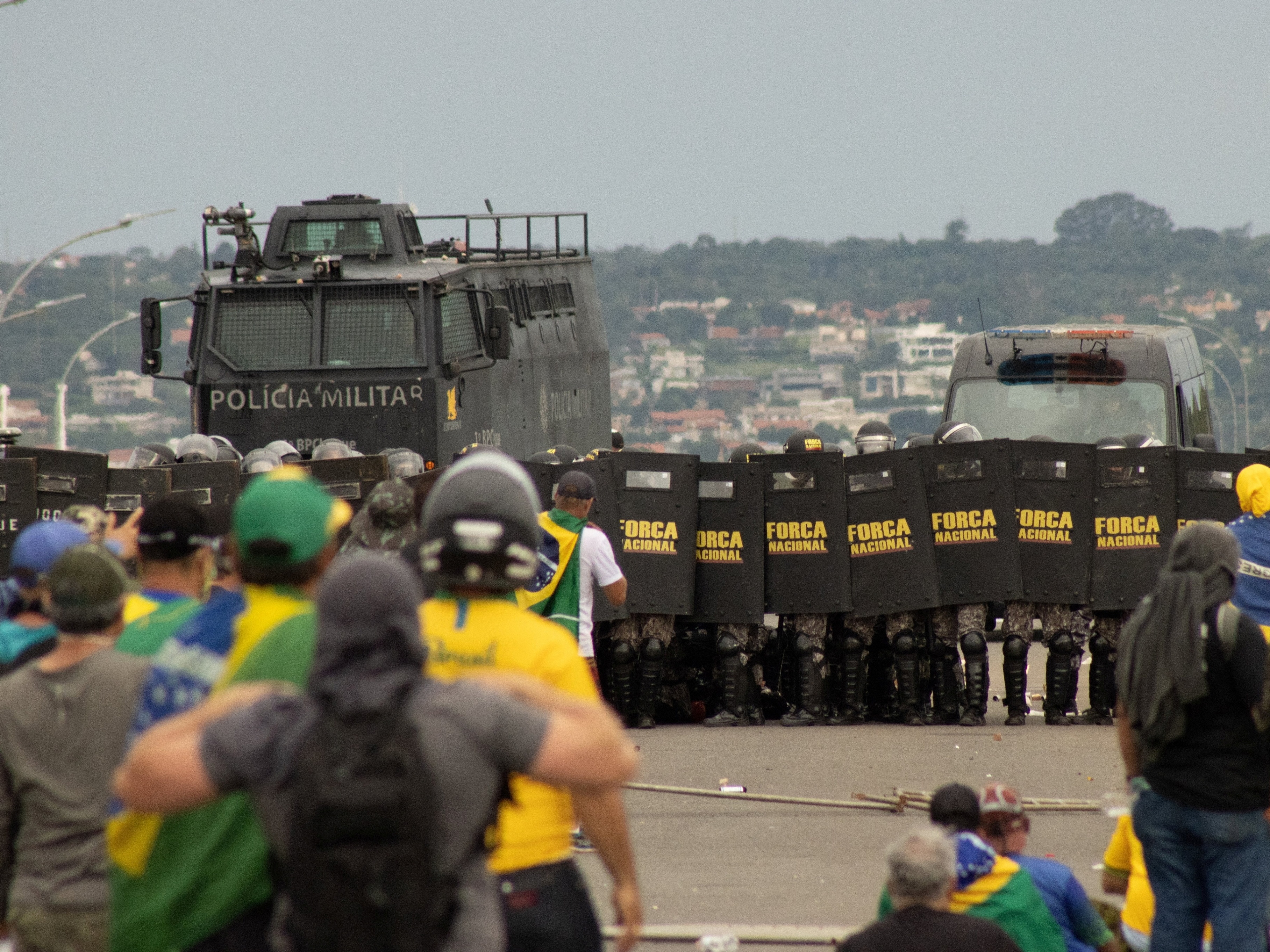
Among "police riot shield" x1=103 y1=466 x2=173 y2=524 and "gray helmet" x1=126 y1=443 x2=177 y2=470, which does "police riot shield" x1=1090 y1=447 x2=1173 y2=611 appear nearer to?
"police riot shield" x1=103 y1=466 x2=173 y2=524

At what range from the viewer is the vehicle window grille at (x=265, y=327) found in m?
18.2

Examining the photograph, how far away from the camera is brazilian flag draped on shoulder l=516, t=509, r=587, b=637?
928 cm

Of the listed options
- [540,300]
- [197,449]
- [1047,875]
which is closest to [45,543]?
[1047,875]

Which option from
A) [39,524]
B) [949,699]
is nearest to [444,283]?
[949,699]

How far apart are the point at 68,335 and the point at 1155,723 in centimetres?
12376

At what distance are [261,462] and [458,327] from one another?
5.58 m

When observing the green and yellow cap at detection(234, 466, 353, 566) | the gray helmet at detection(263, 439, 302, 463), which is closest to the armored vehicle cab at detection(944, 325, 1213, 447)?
the gray helmet at detection(263, 439, 302, 463)

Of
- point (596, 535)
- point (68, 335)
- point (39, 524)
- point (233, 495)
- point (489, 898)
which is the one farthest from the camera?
point (68, 335)

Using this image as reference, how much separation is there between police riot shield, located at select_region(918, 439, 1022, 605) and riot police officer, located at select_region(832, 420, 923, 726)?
37 centimetres

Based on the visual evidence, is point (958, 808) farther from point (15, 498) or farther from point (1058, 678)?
point (15, 498)

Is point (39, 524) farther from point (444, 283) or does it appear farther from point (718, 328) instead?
point (718, 328)

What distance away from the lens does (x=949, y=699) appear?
12.4 metres

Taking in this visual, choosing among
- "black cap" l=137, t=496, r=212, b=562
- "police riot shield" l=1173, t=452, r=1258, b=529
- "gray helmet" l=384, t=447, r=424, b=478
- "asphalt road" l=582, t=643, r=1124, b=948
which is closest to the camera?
"black cap" l=137, t=496, r=212, b=562

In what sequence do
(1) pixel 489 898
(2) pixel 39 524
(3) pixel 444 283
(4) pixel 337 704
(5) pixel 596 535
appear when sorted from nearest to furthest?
(4) pixel 337 704
(1) pixel 489 898
(2) pixel 39 524
(5) pixel 596 535
(3) pixel 444 283
